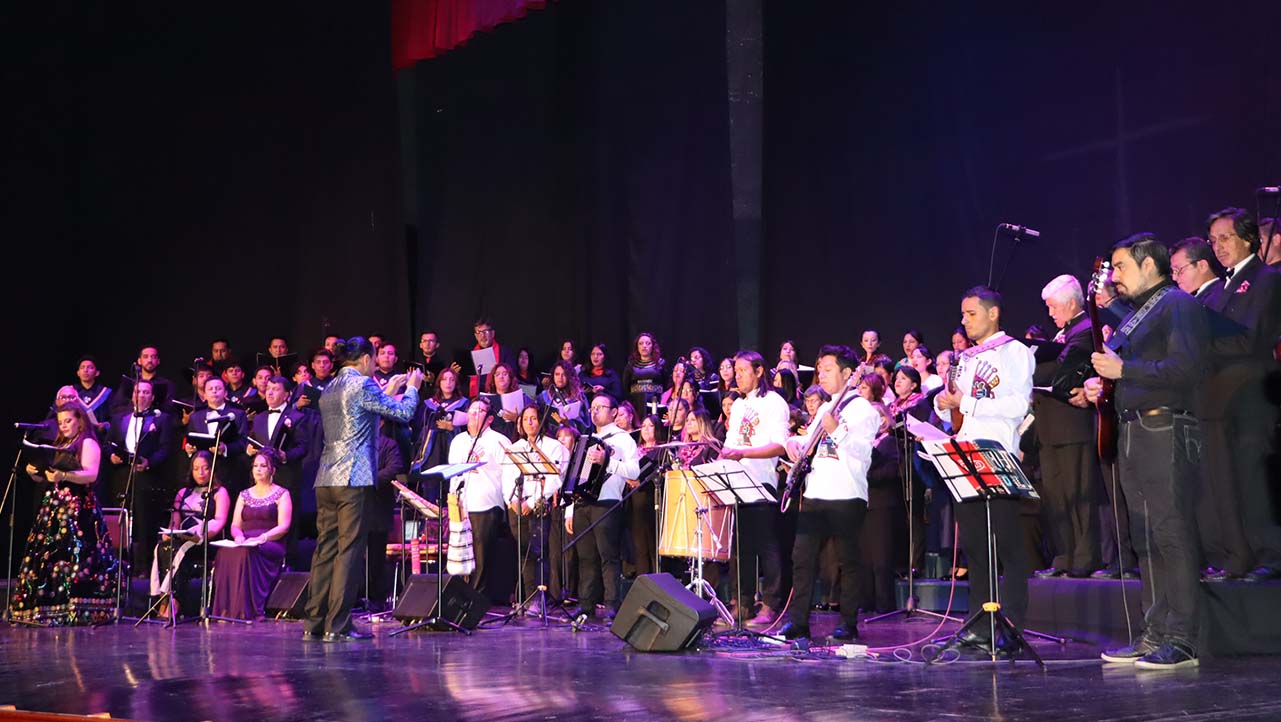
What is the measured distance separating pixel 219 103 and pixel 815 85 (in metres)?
7.66

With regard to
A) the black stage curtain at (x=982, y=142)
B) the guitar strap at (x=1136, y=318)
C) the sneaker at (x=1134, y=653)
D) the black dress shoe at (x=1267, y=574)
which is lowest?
the sneaker at (x=1134, y=653)

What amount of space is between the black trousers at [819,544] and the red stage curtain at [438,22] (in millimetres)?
10009

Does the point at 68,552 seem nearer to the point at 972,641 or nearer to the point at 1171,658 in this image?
the point at 972,641

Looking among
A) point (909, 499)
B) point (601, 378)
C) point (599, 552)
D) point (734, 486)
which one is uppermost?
point (601, 378)

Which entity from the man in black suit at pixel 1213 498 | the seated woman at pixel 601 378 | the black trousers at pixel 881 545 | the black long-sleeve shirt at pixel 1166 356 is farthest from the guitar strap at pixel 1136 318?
the seated woman at pixel 601 378

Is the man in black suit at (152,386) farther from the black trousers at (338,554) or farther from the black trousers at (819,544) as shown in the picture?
the black trousers at (819,544)

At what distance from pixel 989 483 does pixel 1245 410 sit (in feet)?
4.94

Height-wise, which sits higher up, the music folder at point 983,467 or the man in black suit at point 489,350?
the man in black suit at point 489,350

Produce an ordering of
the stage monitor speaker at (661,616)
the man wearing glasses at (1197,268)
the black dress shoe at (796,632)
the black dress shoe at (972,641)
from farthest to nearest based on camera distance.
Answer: the black dress shoe at (796,632)
the stage monitor speaker at (661,616)
the man wearing glasses at (1197,268)
the black dress shoe at (972,641)

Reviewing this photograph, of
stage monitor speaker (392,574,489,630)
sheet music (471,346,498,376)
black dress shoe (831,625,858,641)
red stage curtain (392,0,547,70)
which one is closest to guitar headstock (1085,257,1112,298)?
black dress shoe (831,625,858,641)

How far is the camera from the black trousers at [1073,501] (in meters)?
7.11

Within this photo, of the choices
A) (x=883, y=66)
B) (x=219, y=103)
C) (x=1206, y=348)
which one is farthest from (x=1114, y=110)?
(x=219, y=103)

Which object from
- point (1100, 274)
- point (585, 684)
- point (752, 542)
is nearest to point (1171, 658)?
point (1100, 274)

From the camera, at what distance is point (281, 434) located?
33.9ft
